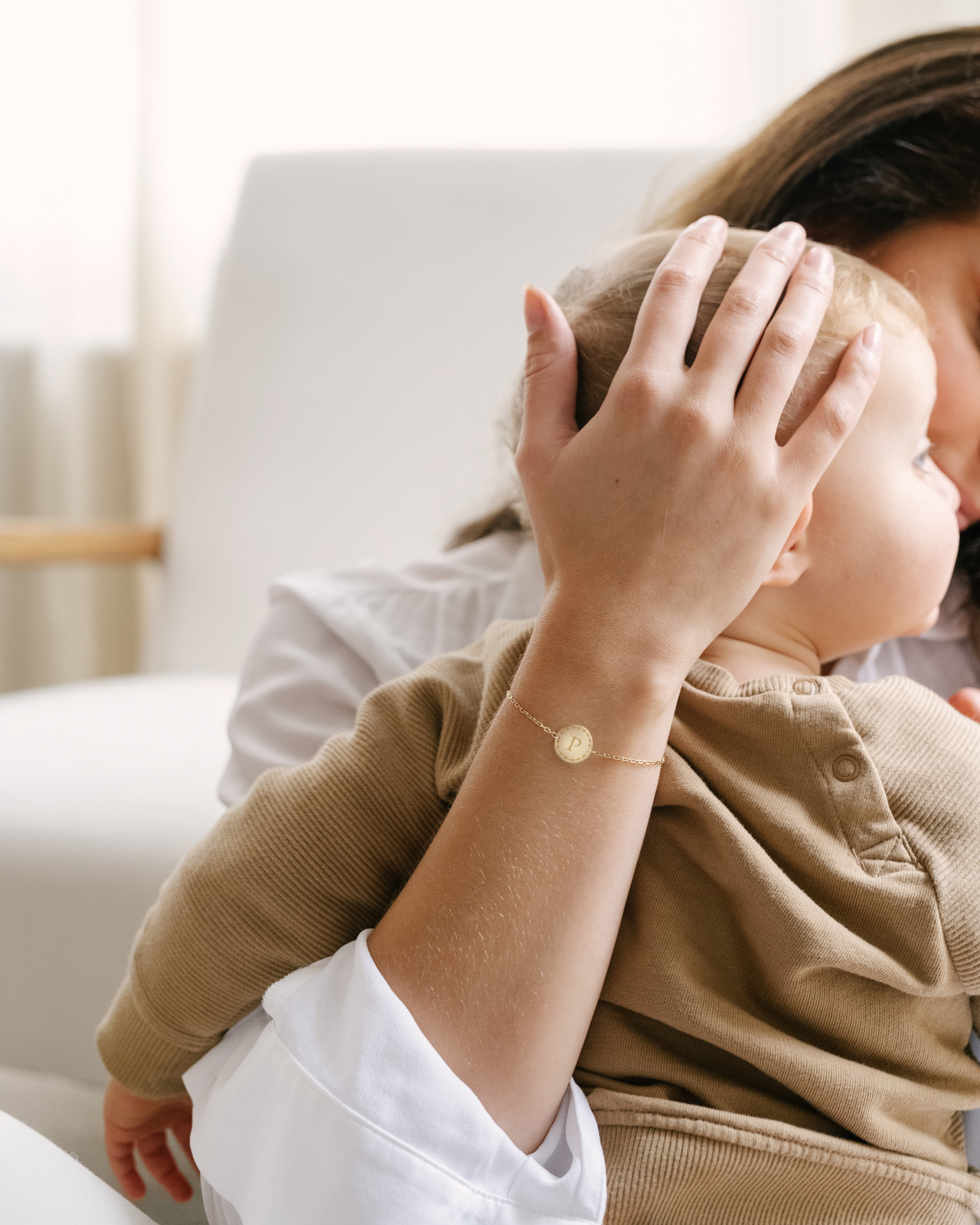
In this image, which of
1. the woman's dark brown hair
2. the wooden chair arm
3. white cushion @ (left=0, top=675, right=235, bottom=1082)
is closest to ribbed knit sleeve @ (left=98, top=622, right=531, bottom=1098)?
white cushion @ (left=0, top=675, right=235, bottom=1082)

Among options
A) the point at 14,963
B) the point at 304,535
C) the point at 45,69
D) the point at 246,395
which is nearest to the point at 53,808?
the point at 14,963

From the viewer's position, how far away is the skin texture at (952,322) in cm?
74

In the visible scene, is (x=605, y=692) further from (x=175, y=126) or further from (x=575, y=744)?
(x=175, y=126)

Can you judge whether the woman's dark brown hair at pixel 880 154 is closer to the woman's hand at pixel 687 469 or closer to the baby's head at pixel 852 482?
the baby's head at pixel 852 482

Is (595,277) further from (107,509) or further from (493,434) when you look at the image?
(107,509)

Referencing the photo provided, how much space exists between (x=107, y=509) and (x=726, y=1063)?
1995 mm

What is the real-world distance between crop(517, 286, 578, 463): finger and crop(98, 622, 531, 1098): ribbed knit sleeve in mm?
109

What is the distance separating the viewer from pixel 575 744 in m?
0.52

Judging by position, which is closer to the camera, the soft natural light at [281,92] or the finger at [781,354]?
the finger at [781,354]

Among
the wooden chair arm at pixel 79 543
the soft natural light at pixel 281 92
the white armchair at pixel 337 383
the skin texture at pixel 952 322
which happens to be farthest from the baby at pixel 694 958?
the soft natural light at pixel 281 92

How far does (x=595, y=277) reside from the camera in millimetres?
697

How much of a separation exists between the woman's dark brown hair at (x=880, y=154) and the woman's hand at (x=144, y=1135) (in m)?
0.65

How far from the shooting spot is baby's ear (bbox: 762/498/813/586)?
0.61 metres

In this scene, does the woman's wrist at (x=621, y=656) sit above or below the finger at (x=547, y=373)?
below
